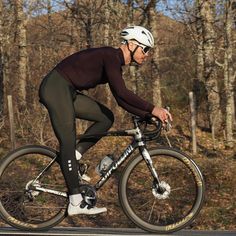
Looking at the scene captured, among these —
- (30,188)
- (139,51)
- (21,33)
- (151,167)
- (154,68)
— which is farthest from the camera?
(21,33)

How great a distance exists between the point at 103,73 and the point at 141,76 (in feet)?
43.8

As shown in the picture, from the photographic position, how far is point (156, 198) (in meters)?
4.73

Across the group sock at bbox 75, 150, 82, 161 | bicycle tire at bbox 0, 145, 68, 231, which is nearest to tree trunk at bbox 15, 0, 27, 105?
bicycle tire at bbox 0, 145, 68, 231

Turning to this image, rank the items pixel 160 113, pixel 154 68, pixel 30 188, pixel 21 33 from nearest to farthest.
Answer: pixel 160 113, pixel 30 188, pixel 154 68, pixel 21 33

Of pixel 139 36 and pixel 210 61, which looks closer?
pixel 139 36

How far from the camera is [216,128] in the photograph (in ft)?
55.8

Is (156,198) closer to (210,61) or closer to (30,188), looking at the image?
(30,188)

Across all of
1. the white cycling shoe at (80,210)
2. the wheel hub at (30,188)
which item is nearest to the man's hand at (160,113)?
the white cycling shoe at (80,210)

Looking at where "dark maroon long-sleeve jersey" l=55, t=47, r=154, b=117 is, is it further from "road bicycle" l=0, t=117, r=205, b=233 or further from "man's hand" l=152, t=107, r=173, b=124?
"road bicycle" l=0, t=117, r=205, b=233

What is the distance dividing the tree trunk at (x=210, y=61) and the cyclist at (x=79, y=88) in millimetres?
11565

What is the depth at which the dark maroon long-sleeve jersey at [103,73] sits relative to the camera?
4281mm

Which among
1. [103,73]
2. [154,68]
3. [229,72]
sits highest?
[103,73]

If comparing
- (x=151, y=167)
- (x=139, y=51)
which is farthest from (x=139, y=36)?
(x=151, y=167)

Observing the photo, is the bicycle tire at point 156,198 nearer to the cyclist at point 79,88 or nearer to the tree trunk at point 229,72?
the cyclist at point 79,88
